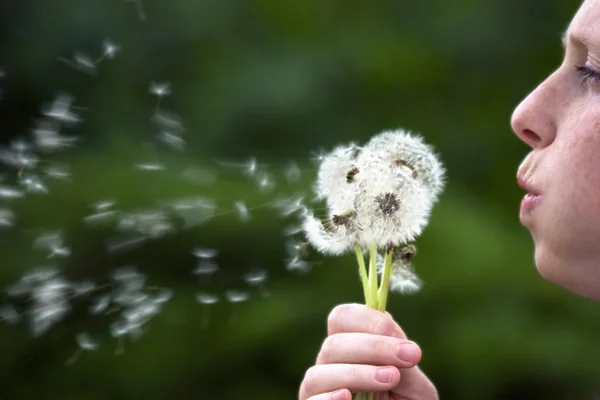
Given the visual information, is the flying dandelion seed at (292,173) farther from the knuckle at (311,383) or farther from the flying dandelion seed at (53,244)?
the knuckle at (311,383)

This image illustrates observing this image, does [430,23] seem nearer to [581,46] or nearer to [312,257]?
[312,257]

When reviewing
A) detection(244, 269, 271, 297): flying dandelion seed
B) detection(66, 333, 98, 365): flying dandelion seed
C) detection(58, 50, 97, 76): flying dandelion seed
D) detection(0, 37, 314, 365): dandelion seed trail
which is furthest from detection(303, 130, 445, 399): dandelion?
detection(58, 50, 97, 76): flying dandelion seed

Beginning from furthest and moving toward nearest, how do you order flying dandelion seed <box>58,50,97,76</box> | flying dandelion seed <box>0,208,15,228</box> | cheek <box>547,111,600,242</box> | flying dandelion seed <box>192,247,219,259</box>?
flying dandelion seed <box>58,50,97,76</box>, flying dandelion seed <box>192,247,219,259</box>, flying dandelion seed <box>0,208,15,228</box>, cheek <box>547,111,600,242</box>

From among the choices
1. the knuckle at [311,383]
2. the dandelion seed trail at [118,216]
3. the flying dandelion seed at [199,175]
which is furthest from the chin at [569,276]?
the flying dandelion seed at [199,175]

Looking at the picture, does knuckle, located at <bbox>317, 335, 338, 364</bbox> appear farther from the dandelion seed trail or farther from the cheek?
the dandelion seed trail

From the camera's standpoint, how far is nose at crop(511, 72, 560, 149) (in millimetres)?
693

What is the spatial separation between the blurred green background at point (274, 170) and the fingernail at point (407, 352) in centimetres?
131

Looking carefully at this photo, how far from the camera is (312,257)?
204 centimetres

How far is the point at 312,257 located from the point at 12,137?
813mm

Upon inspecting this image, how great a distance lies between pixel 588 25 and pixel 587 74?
39mm

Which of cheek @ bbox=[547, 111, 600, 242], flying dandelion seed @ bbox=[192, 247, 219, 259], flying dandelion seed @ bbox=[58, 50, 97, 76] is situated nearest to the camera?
cheek @ bbox=[547, 111, 600, 242]

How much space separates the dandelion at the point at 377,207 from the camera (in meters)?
0.71

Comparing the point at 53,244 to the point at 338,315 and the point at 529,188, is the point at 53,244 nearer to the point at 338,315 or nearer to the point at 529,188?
the point at 338,315

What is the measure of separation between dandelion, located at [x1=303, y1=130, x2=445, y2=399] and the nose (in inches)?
4.2
